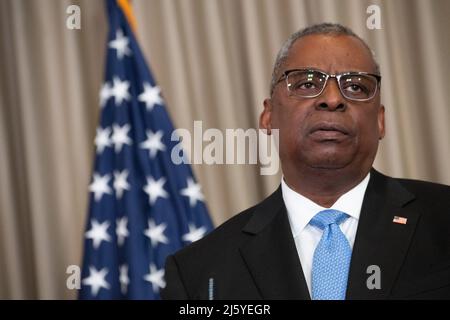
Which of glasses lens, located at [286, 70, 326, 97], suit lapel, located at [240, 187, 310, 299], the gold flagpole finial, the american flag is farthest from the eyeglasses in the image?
the gold flagpole finial

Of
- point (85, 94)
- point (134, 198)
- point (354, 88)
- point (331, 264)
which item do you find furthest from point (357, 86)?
point (85, 94)

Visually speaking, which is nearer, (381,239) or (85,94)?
(381,239)

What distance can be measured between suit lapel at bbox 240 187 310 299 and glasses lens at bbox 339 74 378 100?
264mm

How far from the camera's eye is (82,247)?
196cm

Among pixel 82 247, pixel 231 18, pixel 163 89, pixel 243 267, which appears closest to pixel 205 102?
pixel 163 89

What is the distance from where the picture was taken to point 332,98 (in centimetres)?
117

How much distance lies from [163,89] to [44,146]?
431mm

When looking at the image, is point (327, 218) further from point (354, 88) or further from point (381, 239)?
point (354, 88)

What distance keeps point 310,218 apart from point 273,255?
0.11 metres

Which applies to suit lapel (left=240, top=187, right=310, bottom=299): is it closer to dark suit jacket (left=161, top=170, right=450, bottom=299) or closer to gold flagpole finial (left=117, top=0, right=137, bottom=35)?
dark suit jacket (left=161, top=170, right=450, bottom=299)

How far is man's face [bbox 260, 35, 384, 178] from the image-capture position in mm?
1176

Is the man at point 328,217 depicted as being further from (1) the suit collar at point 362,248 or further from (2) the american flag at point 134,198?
(2) the american flag at point 134,198
